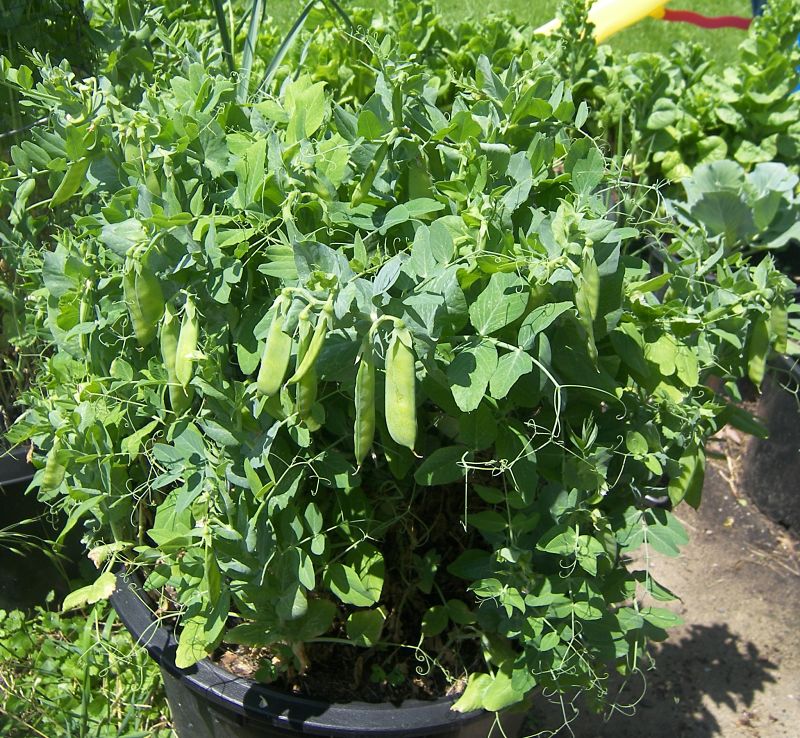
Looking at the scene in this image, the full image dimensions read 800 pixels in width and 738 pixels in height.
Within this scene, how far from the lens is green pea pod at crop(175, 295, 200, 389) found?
1.01 meters

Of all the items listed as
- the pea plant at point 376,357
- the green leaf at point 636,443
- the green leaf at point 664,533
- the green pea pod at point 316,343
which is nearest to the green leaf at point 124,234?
the pea plant at point 376,357

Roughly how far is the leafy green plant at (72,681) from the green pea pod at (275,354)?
3.29 feet

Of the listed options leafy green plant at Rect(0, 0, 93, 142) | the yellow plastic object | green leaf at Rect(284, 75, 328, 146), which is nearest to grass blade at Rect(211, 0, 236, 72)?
leafy green plant at Rect(0, 0, 93, 142)

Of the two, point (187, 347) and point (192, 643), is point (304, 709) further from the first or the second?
point (187, 347)

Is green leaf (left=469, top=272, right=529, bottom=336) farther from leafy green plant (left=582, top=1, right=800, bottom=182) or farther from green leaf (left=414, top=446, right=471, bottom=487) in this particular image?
leafy green plant (left=582, top=1, right=800, bottom=182)

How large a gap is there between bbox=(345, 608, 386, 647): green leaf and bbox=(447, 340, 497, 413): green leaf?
45 centimetres

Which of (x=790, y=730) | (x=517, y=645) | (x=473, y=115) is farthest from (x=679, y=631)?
(x=473, y=115)

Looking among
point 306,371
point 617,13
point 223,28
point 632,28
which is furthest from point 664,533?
point 632,28

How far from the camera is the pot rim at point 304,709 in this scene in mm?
1246

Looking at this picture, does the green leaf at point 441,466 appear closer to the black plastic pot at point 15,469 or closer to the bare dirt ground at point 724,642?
the bare dirt ground at point 724,642

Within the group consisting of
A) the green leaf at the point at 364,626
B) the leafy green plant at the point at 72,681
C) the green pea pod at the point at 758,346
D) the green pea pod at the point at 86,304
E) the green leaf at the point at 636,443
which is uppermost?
the green pea pod at the point at 86,304

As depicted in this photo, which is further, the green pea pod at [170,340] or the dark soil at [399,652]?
the dark soil at [399,652]

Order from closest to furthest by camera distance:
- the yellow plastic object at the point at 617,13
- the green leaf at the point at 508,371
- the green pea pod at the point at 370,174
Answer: the green leaf at the point at 508,371
the green pea pod at the point at 370,174
the yellow plastic object at the point at 617,13

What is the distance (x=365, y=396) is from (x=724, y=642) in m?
1.57
